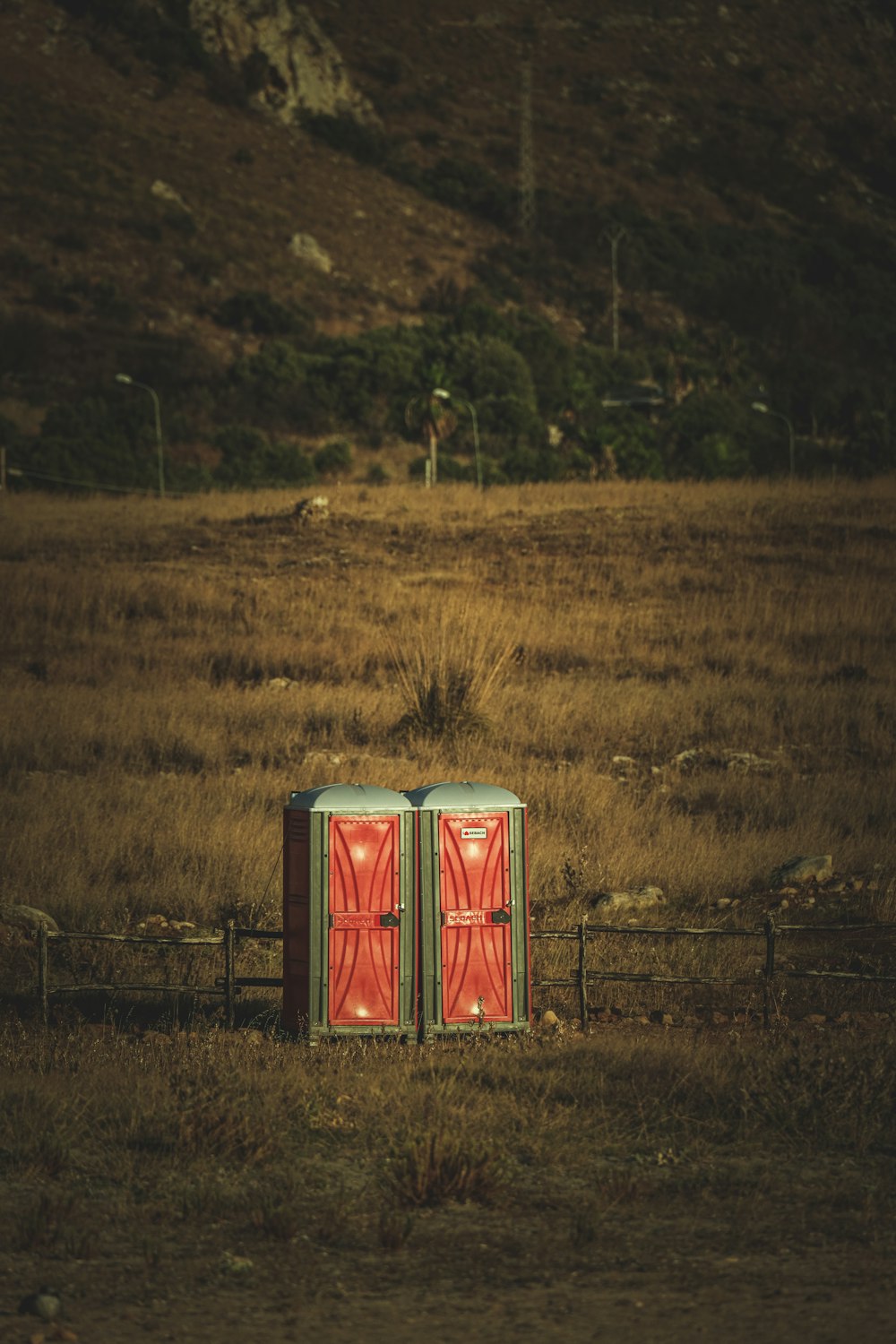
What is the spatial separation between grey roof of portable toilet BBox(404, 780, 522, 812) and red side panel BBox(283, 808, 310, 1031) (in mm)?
654

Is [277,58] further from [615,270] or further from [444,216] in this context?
[615,270]

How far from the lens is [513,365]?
73.4 meters

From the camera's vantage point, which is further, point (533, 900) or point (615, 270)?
point (615, 270)

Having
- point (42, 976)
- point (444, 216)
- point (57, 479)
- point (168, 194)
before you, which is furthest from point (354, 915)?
point (444, 216)

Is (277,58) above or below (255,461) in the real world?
above

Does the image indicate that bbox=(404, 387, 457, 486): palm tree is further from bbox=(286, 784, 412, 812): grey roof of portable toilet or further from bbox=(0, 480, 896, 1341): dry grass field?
bbox=(286, 784, 412, 812): grey roof of portable toilet

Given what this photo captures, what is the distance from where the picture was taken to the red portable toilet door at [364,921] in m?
8.84

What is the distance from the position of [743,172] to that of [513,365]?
5968 centimetres

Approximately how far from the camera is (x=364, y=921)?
29.1ft

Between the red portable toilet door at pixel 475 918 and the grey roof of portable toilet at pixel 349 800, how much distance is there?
0.29 metres

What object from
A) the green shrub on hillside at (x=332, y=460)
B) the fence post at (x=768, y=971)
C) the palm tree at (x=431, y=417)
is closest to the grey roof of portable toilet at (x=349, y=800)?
the fence post at (x=768, y=971)

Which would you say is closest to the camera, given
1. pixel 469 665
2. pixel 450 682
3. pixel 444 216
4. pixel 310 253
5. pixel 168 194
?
pixel 450 682

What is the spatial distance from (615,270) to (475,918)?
87.1 m

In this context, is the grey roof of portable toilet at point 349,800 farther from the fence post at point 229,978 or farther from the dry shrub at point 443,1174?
the dry shrub at point 443,1174
